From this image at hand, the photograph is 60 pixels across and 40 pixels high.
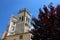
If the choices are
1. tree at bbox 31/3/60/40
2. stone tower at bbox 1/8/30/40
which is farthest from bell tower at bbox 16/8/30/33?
tree at bbox 31/3/60/40

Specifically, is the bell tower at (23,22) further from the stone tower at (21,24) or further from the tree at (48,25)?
the tree at (48,25)

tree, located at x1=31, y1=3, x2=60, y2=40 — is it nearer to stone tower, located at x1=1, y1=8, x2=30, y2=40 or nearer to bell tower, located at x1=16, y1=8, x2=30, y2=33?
stone tower, located at x1=1, y1=8, x2=30, y2=40

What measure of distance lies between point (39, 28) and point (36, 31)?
0.43 metres

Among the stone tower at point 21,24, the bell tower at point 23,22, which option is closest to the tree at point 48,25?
the stone tower at point 21,24

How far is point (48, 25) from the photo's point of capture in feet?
38.7

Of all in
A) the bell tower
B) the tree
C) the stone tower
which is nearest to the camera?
the tree

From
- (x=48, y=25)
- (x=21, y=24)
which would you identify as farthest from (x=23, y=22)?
(x=48, y=25)

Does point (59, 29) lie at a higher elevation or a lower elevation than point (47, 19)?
lower

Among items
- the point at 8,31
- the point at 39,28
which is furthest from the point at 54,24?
the point at 8,31

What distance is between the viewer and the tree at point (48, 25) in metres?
11.5

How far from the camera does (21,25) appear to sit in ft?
154

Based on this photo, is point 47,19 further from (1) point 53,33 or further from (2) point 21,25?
(2) point 21,25

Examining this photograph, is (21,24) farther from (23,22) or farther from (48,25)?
(48,25)

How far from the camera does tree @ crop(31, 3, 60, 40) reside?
11477mm
